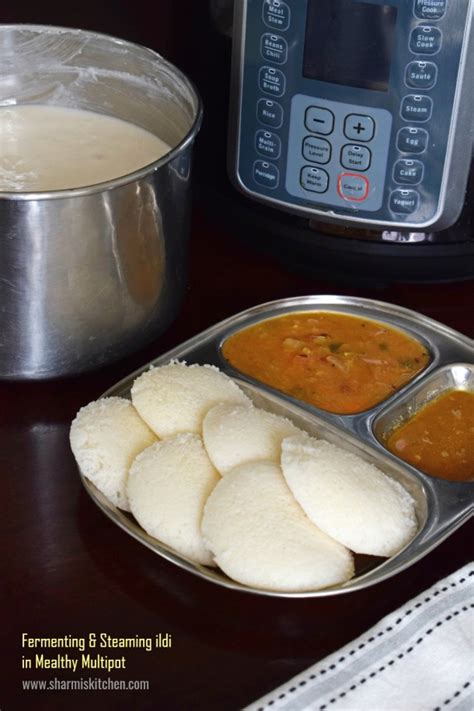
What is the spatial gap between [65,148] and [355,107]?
0.27 metres

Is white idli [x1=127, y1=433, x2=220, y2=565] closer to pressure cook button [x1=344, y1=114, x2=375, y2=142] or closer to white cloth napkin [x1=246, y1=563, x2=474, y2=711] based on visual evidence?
white cloth napkin [x1=246, y1=563, x2=474, y2=711]

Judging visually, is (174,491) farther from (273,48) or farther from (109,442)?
(273,48)

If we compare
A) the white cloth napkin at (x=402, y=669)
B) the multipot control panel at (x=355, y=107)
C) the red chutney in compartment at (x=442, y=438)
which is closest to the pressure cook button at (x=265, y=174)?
the multipot control panel at (x=355, y=107)

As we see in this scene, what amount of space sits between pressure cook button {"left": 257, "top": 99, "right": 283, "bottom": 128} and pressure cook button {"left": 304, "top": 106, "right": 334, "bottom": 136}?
26 millimetres

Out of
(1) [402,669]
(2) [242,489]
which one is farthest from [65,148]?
(1) [402,669]

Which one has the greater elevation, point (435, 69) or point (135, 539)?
point (435, 69)

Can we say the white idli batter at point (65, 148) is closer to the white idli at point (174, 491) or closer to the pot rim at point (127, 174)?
the pot rim at point (127, 174)

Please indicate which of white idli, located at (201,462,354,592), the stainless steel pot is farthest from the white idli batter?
white idli, located at (201,462,354,592)

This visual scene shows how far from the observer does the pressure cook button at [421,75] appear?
36.0 inches

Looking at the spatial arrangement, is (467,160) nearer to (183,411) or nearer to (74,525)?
(183,411)

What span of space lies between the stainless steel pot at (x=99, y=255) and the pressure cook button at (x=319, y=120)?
0.09 m

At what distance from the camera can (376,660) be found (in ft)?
2.34

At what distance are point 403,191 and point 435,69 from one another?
4.2 inches

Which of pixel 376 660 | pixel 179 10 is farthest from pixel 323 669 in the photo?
pixel 179 10
